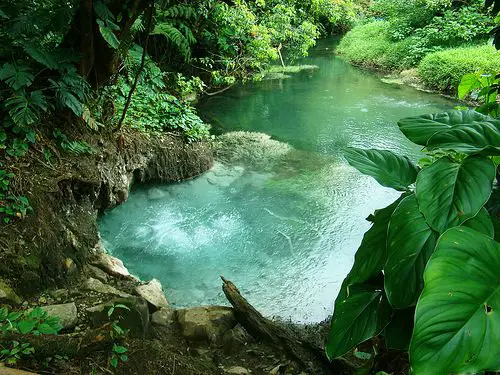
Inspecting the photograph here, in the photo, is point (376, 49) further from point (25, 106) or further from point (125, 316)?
point (125, 316)

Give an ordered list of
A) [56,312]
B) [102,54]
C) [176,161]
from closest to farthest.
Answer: [56,312]
[102,54]
[176,161]

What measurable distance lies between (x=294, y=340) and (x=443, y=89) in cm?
841

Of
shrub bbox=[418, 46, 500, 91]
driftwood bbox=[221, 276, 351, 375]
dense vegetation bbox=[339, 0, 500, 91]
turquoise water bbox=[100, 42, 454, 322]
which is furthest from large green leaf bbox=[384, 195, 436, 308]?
shrub bbox=[418, 46, 500, 91]

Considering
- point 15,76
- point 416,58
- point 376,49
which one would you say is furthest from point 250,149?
point 376,49

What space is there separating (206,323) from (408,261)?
1530mm

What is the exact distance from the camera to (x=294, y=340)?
7.36ft

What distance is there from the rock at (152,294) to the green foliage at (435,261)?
62.5 inches

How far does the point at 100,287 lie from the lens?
8.59ft

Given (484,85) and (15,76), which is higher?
(15,76)

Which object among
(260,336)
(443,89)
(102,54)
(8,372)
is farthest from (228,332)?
(443,89)

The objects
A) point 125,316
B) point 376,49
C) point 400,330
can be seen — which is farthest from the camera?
point 376,49

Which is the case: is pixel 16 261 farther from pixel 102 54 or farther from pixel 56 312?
pixel 102 54

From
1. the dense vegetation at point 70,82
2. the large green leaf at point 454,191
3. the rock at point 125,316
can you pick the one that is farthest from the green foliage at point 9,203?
the large green leaf at point 454,191

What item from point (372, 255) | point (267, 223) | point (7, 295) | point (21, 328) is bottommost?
point (267, 223)
